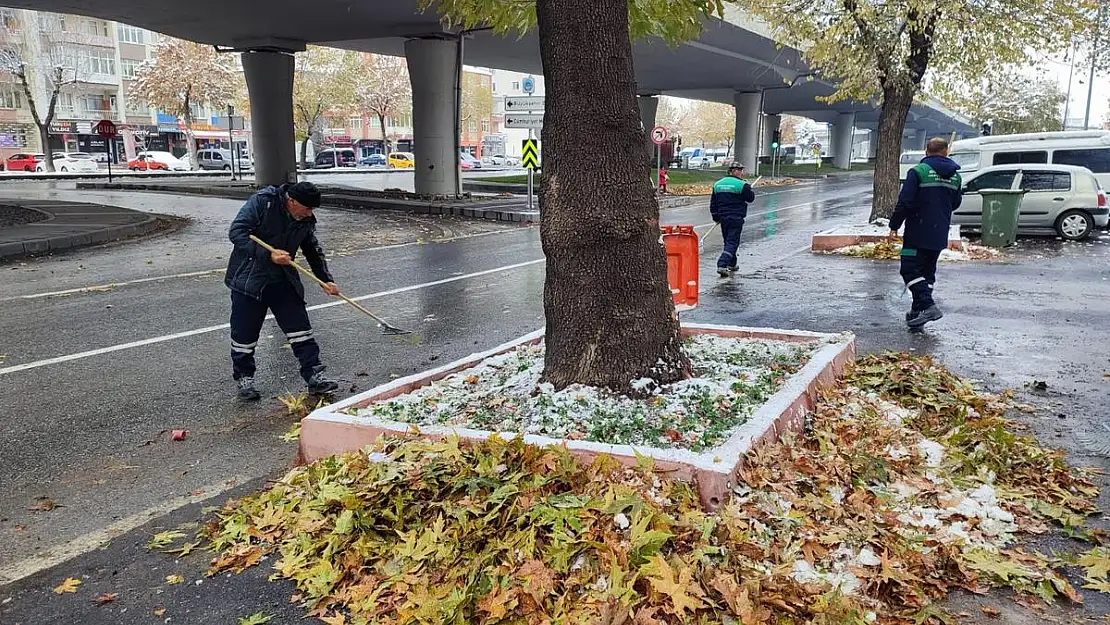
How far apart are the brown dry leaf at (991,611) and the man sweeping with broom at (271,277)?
4130 mm

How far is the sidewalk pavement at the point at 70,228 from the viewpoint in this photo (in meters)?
13.0

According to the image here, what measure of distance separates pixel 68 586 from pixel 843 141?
73.8 m

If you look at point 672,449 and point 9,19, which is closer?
point 672,449

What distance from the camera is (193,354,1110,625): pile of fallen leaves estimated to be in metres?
2.72

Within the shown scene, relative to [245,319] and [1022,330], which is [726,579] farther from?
[1022,330]

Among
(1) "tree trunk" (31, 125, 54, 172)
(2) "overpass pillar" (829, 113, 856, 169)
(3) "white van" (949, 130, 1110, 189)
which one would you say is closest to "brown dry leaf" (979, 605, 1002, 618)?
(3) "white van" (949, 130, 1110, 189)

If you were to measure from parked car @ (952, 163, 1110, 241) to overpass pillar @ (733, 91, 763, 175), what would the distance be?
101ft

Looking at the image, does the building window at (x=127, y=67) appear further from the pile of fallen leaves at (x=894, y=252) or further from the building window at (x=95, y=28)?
the pile of fallen leaves at (x=894, y=252)

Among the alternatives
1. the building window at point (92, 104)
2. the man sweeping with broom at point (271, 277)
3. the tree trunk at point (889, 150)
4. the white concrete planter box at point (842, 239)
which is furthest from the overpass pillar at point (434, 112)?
the building window at point (92, 104)

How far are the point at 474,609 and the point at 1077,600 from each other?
7.15 feet

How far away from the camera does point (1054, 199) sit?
50.4ft

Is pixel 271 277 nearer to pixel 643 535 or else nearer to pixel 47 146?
pixel 643 535

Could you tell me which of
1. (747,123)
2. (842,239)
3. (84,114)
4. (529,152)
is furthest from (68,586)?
(84,114)

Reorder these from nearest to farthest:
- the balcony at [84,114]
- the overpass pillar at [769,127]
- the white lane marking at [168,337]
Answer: the white lane marking at [168,337]
the balcony at [84,114]
the overpass pillar at [769,127]
